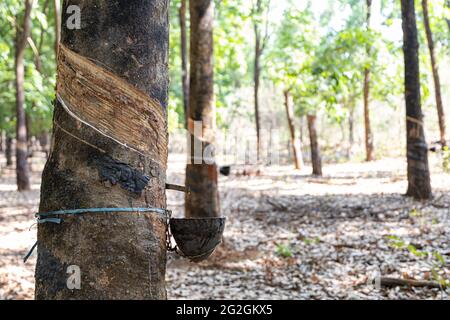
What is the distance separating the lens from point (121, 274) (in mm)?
1453

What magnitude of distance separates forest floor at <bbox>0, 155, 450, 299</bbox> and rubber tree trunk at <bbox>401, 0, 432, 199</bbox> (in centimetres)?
35

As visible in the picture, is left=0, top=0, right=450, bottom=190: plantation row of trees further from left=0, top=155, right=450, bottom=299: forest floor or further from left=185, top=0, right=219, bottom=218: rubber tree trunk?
left=0, top=155, right=450, bottom=299: forest floor

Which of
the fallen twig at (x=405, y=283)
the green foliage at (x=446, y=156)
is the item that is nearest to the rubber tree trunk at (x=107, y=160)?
the fallen twig at (x=405, y=283)

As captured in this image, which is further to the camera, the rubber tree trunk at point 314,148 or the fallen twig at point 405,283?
the rubber tree trunk at point 314,148

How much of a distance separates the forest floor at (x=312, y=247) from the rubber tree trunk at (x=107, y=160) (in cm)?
290

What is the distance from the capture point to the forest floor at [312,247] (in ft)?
16.2

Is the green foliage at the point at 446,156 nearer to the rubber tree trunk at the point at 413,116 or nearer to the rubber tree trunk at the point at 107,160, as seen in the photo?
the rubber tree trunk at the point at 413,116

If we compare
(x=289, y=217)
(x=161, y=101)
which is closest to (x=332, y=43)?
(x=289, y=217)

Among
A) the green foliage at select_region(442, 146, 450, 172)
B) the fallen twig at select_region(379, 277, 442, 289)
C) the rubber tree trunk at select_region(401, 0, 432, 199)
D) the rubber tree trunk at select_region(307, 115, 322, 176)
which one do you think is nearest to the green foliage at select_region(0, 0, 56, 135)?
the rubber tree trunk at select_region(307, 115, 322, 176)

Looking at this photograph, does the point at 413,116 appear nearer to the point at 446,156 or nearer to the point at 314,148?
the point at 446,156

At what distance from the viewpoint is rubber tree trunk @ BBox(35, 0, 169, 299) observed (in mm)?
1445

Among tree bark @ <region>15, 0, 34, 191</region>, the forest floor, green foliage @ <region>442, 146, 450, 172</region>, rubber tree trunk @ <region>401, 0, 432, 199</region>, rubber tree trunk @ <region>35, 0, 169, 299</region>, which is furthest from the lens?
tree bark @ <region>15, 0, 34, 191</region>

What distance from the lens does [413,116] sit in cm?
891
